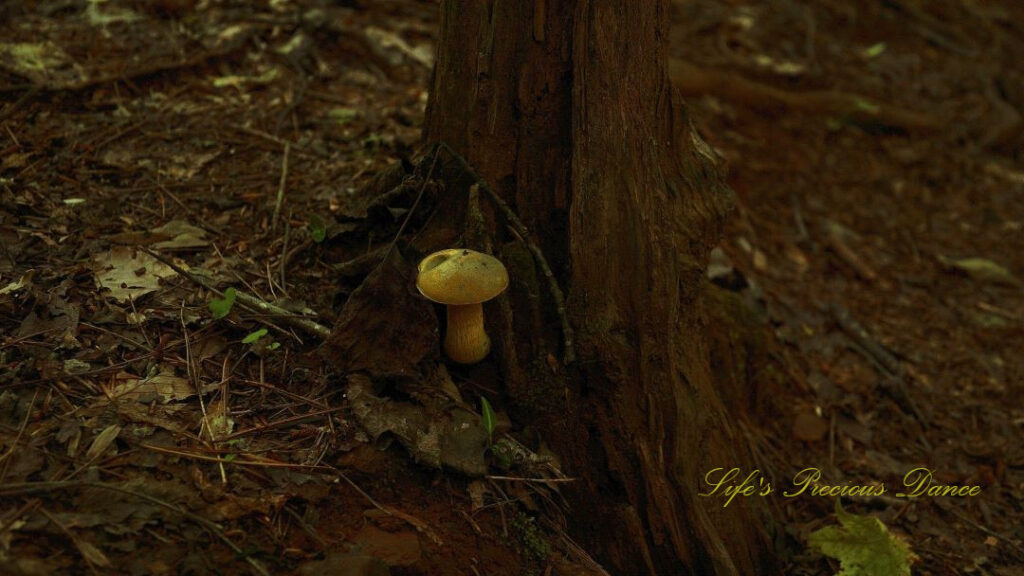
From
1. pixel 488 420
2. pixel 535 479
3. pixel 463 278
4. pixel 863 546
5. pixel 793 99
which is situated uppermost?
pixel 463 278

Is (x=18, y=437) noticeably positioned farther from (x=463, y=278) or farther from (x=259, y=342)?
(x=463, y=278)

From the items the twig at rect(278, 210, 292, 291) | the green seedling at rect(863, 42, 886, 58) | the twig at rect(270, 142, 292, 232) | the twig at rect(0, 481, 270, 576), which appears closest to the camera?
the twig at rect(0, 481, 270, 576)

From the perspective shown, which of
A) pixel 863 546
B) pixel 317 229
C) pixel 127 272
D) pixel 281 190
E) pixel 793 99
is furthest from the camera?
pixel 793 99

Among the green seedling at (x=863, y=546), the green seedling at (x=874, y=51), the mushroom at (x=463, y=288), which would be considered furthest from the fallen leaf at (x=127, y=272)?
the green seedling at (x=874, y=51)

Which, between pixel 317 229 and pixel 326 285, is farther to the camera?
pixel 317 229

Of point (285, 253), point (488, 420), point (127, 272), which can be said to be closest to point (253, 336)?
point (285, 253)

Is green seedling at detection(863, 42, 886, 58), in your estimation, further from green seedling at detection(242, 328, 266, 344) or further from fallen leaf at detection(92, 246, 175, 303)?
fallen leaf at detection(92, 246, 175, 303)

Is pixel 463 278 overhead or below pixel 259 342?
overhead

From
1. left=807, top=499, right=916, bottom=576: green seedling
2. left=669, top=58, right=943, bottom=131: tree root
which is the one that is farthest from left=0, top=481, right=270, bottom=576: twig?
left=669, top=58, right=943, bottom=131: tree root
